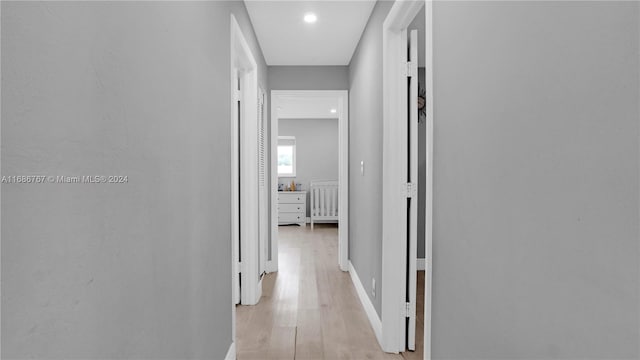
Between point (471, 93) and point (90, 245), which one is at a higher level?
point (471, 93)

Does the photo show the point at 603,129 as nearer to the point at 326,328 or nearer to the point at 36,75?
the point at 36,75

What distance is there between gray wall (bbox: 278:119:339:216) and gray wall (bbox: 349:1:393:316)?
4.27m

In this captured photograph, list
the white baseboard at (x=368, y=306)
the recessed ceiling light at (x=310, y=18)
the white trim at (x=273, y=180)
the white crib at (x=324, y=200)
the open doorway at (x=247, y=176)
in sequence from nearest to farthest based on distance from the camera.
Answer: the white baseboard at (x=368, y=306), the recessed ceiling light at (x=310, y=18), the open doorway at (x=247, y=176), the white trim at (x=273, y=180), the white crib at (x=324, y=200)

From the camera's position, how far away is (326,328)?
275 cm

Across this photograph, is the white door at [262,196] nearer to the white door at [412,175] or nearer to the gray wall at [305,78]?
the gray wall at [305,78]

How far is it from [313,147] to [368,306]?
5720 millimetres

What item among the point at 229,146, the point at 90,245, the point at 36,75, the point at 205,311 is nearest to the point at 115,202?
the point at 90,245

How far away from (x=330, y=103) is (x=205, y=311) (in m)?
5.28

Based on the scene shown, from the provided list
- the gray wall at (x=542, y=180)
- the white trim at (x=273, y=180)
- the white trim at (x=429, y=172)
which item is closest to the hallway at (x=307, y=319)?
the white trim at (x=273, y=180)

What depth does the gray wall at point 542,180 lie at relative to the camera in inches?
24.7

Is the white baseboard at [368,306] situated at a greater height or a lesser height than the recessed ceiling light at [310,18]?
lesser

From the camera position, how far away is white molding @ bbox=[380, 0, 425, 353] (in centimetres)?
229

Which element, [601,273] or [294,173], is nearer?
[601,273]

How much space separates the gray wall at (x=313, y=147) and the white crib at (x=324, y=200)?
0.47m
